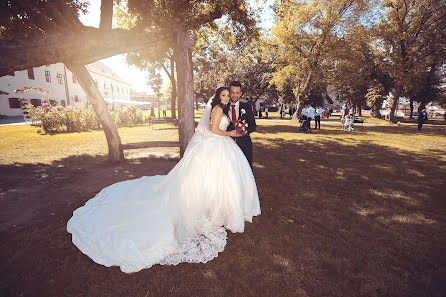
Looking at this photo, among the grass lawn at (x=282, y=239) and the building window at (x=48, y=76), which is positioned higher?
the building window at (x=48, y=76)

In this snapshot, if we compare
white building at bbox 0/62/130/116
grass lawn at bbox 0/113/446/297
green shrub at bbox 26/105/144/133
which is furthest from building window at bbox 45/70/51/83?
grass lawn at bbox 0/113/446/297

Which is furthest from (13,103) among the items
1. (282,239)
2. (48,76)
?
(282,239)

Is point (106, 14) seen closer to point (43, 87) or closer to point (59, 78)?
point (43, 87)

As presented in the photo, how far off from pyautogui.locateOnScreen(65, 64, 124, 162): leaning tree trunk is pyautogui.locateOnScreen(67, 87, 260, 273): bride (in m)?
3.93

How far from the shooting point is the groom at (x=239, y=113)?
4.14 m

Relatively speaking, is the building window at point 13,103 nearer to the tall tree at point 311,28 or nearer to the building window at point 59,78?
the building window at point 59,78

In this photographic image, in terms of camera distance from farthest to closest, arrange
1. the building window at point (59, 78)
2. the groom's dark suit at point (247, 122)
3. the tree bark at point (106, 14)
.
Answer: the building window at point (59, 78)
the tree bark at point (106, 14)
the groom's dark suit at point (247, 122)

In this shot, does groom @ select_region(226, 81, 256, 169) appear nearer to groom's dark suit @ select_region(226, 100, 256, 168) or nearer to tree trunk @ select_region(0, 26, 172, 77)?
groom's dark suit @ select_region(226, 100, 256, 168)

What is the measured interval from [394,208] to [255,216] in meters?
3.13

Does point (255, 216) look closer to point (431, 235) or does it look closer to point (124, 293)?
point (124, 293)

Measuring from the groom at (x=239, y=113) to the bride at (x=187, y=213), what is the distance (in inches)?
9.1

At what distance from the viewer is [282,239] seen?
351 centimetres

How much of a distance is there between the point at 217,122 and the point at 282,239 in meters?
2.26

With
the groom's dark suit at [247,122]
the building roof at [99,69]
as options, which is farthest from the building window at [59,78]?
the groom's dark suit at [247,122]
